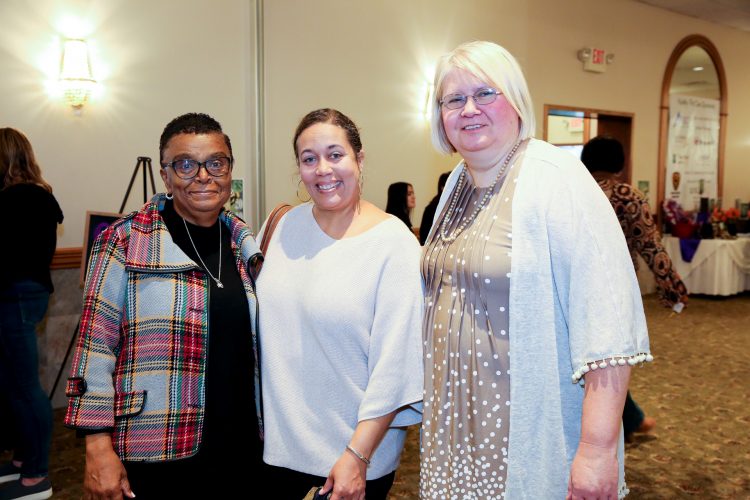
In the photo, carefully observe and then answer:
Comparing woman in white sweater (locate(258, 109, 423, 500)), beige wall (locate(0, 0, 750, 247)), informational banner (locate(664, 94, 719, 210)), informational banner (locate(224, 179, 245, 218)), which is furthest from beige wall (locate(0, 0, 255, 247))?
informational banner (locate(664, 94, 719, 210))

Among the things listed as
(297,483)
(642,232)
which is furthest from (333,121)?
(642,232)

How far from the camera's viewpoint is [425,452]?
4.99ft

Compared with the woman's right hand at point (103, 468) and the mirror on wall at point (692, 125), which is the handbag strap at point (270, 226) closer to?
the woman's right hand at point (103, 468)

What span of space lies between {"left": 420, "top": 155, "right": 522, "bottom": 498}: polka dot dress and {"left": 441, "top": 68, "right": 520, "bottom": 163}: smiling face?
0.26ft

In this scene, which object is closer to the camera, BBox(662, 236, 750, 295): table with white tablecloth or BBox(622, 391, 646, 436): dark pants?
Result: BBox(622, 391, 646, 436): dark pants

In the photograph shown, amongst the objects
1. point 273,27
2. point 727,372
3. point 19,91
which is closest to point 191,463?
point 19,91

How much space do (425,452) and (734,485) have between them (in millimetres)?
2463

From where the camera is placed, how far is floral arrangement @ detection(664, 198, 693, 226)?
28.3 ft

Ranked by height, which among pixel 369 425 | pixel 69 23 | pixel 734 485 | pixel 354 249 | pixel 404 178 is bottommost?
pixel 734 485

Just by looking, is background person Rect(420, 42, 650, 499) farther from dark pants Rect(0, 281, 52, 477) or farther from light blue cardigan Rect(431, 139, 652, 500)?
dark pants Rect(0, 281, 52, 477)

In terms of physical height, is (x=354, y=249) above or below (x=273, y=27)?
below

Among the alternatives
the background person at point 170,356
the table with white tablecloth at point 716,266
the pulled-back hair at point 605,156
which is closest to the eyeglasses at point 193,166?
the background person at point 170,356

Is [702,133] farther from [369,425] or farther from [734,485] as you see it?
[369,425]

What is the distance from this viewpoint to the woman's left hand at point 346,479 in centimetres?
145
